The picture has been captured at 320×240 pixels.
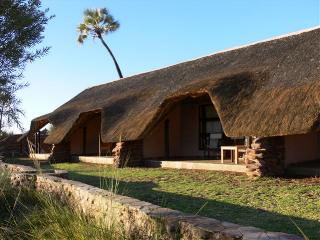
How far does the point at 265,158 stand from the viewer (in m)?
10.4

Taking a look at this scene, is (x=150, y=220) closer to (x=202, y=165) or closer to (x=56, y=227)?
(x=56, y=227)

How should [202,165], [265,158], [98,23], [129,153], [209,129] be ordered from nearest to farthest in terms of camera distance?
[265,158] < [202,165] < [129,153] < [209,129] < [98,23]

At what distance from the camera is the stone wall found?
11.1 feet

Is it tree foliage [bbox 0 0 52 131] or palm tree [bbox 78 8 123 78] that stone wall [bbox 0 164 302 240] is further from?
palm tree [bbox 78 8 123 78]

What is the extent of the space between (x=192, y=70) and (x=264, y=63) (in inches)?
158

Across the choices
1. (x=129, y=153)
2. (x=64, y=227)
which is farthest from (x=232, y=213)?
(x=129, y=153)

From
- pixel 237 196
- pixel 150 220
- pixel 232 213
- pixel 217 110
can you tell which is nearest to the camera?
pixel 150 220

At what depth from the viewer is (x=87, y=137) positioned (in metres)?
21.8

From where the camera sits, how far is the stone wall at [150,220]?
11.1 ft

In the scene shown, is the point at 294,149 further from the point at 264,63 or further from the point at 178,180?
the point at 178,180

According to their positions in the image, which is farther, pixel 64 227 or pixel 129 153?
pixel 129 153

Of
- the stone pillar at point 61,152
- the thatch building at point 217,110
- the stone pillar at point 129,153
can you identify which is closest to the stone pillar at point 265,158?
the thatch building at point 217,110

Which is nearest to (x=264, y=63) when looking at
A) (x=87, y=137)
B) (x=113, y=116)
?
(x=113, y=116)

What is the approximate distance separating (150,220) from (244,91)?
7448 millimetres
